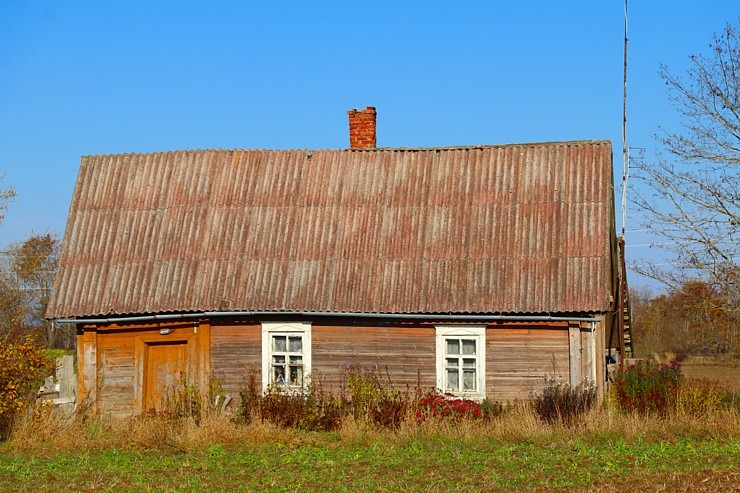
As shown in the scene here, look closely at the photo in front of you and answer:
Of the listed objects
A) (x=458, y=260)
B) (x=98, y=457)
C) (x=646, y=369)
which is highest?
(x=458, y=260)

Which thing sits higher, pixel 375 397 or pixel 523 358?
pixel 523 358

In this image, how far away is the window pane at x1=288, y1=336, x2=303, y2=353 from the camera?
18406mm

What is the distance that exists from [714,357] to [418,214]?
26971 millimetres

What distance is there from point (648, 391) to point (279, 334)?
23.0 feet

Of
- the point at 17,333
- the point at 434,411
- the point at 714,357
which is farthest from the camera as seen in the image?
the point at 714,357

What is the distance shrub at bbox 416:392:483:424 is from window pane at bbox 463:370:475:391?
2.15ft

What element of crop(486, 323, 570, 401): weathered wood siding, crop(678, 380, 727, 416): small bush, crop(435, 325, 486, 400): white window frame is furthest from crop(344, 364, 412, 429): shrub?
crop(678, 380, 727, 416): small bush

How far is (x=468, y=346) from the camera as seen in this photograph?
58.2 feet

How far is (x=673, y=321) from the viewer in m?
49.6

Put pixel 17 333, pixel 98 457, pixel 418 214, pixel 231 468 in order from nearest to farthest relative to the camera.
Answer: pixel 231 468, pixel 98 457, pixel 17 333, pixel 418 214

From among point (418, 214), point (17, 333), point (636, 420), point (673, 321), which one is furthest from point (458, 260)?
point (673, 321)

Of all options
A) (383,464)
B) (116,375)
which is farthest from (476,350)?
(116,375)

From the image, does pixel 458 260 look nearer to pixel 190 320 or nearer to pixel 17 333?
pixel 190 320

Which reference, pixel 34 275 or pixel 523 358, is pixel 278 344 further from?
pixel 34 275
